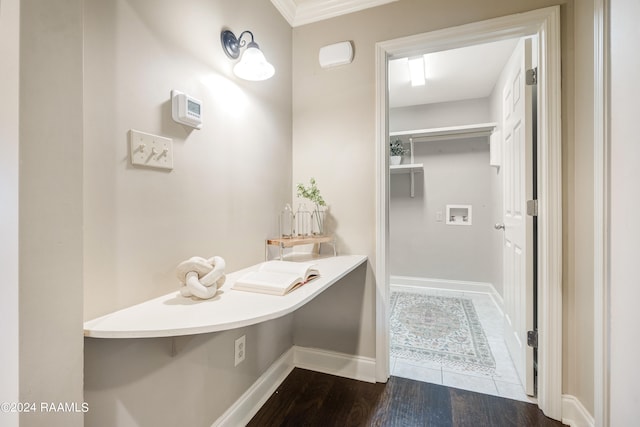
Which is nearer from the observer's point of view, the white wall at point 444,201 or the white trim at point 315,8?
the white trim at point 315,8

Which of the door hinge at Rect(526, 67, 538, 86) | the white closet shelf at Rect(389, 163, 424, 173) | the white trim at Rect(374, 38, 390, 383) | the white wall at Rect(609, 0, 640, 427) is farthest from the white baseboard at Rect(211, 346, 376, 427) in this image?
the white closet shelf at Rect(389, 163, 424, 173)

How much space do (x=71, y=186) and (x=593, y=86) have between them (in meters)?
1.88

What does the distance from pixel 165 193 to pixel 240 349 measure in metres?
0.85

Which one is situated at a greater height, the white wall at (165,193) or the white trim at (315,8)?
the white trim at (315,8)

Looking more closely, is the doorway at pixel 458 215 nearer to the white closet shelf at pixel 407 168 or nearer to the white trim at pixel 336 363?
the white closet shelf at pixel 407 168

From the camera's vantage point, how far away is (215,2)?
4.30 feet

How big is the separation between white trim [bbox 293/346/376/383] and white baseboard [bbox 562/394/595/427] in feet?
3.12

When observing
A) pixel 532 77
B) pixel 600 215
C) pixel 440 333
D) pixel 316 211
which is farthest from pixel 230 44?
pixel 440 333

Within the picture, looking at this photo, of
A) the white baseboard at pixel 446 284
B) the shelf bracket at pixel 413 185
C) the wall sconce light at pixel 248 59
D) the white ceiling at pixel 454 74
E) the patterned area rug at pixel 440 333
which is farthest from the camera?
the shelf bracket at pixel 413 185

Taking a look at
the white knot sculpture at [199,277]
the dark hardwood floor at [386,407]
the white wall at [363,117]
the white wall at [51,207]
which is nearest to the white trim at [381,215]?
the white wall at [363,117]

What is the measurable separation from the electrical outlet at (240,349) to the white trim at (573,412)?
1.63 meters

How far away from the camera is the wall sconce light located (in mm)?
1323

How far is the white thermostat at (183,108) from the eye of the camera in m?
1.09

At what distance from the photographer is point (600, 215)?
1.16 metres
